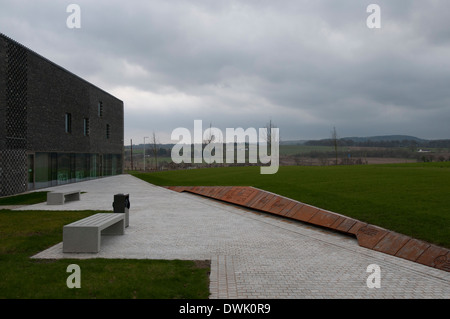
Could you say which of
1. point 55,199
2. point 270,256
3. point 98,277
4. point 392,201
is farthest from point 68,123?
point 392,201

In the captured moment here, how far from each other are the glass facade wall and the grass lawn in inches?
636

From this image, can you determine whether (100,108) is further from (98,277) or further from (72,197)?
(98,277)

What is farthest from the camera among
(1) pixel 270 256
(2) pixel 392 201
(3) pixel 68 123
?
(3) pixel 68 123

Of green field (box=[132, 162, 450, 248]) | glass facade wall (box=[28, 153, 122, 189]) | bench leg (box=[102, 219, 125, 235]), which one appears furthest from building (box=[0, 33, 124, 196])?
green field (box=[132, 162, 450, 248])

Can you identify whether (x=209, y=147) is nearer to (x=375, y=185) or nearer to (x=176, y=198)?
(x=176, y=198)

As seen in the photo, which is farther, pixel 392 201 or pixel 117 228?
pixel 392 201

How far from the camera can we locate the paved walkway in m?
5.02

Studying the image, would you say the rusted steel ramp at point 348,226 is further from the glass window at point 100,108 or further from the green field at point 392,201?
the glass window at point 100,108

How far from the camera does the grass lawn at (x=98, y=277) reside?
15.1 ft

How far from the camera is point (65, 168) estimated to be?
26188 mm

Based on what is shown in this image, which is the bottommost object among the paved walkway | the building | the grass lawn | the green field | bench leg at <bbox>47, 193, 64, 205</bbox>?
the paved walkway

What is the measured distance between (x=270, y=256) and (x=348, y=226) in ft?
8.65

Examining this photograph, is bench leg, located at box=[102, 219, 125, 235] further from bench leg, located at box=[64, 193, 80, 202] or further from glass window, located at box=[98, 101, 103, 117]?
glass window, located at box=[98, 101, 103, 117]

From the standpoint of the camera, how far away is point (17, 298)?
4426 mm
